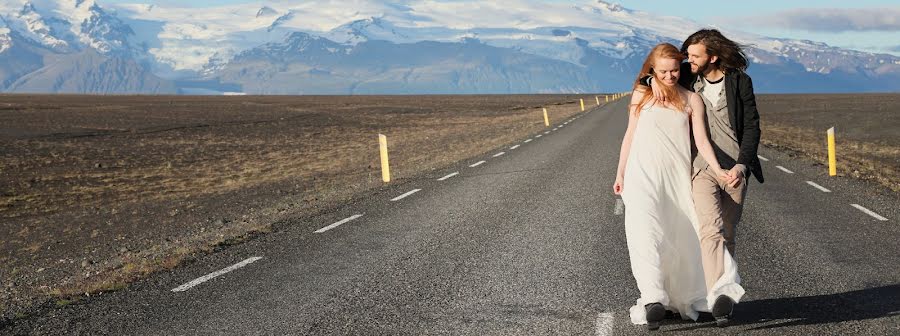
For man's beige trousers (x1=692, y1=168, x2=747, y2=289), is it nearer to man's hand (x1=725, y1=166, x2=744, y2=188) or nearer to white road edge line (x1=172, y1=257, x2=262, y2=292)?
man's hand (x1=725, y1=166, x2=744, y2=188)

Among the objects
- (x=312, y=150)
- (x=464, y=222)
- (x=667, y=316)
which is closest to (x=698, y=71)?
(x=667, y=316)

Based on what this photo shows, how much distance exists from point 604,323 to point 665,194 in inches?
39.3

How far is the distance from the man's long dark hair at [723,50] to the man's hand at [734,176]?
2.04 ft

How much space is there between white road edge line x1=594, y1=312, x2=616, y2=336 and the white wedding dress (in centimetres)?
30

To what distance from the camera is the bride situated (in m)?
5.26

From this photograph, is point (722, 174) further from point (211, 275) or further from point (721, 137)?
point (211, 275)

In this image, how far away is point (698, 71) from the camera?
5.54 meters

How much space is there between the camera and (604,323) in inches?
229

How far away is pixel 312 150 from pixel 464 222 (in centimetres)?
2191

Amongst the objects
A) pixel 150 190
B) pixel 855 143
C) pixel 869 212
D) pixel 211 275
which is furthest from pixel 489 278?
pixel 855 143

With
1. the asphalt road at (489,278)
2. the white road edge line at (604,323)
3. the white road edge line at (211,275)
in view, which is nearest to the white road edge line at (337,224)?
the asphalt road at (489,278)

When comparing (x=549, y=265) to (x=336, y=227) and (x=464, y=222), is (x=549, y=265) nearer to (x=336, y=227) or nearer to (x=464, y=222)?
(x=464, y=222)

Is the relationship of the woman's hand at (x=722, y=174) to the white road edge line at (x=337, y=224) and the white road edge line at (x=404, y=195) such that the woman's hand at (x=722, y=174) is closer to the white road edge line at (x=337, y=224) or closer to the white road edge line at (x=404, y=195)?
the white road edge line at (x=337, y=224)

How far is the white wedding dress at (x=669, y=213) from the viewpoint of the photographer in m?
5.31
